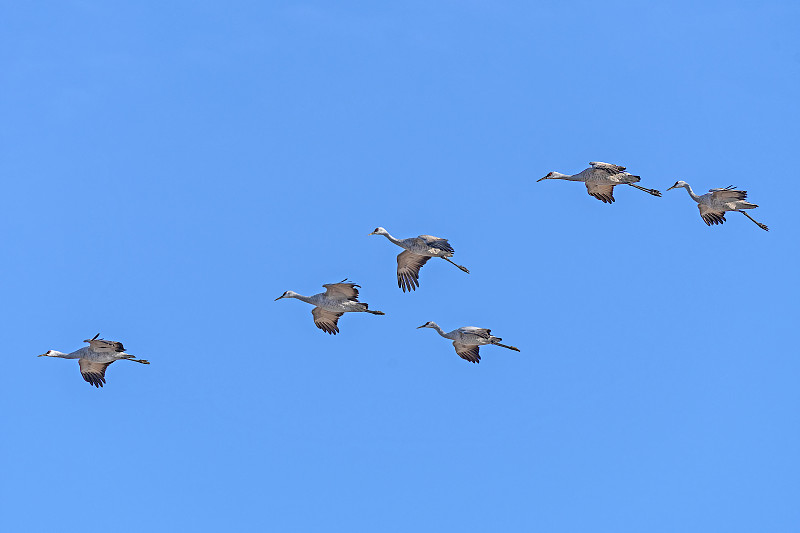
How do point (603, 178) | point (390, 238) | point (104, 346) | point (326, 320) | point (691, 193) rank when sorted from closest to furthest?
point (104, 346) < point (390, 238) < point (326, 320) < point (603, 178) < point (691, 193)

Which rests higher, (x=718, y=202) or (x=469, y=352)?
(x=718, y=202)

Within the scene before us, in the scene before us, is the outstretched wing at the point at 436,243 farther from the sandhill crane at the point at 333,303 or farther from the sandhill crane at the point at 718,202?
the sandhill crane at the point at 718,202

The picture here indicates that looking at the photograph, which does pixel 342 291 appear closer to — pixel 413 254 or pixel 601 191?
pixel 413 254

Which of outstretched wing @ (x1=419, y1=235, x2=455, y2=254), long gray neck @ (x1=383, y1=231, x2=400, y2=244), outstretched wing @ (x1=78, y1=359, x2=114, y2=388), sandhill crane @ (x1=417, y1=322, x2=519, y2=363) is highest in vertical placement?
long gray neck @ (x1=383, y1=231, x2=400, y2=244)

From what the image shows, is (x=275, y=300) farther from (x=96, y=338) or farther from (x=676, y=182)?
(x=676, y=182)

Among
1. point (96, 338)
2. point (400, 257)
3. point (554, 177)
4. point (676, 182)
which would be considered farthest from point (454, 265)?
point (96, 338)

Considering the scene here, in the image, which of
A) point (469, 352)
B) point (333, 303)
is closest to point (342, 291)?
point (333, 303)

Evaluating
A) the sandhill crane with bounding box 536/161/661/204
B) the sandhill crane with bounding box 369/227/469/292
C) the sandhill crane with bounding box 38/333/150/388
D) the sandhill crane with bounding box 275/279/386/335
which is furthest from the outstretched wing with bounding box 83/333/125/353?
the sandhill crane with bounding box 536/161/661/204

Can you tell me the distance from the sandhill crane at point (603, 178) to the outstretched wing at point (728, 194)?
6.89 feet

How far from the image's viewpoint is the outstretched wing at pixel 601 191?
42.1 metres

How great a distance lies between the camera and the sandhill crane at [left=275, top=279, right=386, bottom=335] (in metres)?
38.4

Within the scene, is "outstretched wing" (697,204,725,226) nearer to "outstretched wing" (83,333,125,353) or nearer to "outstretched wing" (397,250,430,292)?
"outstretched wing" (397,250,430,292)

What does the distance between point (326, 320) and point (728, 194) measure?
45.9ft

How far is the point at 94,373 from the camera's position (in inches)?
1555
